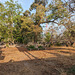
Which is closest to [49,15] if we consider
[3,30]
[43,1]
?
[43,1]

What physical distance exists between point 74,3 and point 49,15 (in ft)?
30.0

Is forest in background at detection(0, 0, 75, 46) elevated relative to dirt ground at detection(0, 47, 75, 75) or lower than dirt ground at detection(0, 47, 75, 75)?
elevated

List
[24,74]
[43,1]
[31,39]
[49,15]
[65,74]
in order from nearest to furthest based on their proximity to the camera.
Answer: [65,74]
[24,74]
[49,15]
[43,1]
[31,39]

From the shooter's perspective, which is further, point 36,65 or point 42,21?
point 42,21

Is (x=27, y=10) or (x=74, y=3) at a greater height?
(x=27, y=10)

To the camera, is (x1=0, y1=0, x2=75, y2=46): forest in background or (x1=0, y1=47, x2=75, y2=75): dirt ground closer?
(x1=0, y1=47, x2=75, y2=75): dirt ground

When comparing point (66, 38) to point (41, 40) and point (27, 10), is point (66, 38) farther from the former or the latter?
point (27, 10)

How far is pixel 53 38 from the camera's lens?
13.1m

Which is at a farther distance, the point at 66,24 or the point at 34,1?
the point at 34,1

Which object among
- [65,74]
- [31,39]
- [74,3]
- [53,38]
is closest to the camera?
[65,74]

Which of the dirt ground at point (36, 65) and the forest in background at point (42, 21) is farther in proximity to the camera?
the forest in background at point (42, 21)

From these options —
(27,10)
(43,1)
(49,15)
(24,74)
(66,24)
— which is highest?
(43,1)

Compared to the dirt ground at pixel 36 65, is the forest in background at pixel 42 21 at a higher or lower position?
higher

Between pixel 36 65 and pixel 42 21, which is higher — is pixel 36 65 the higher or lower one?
the lower one
